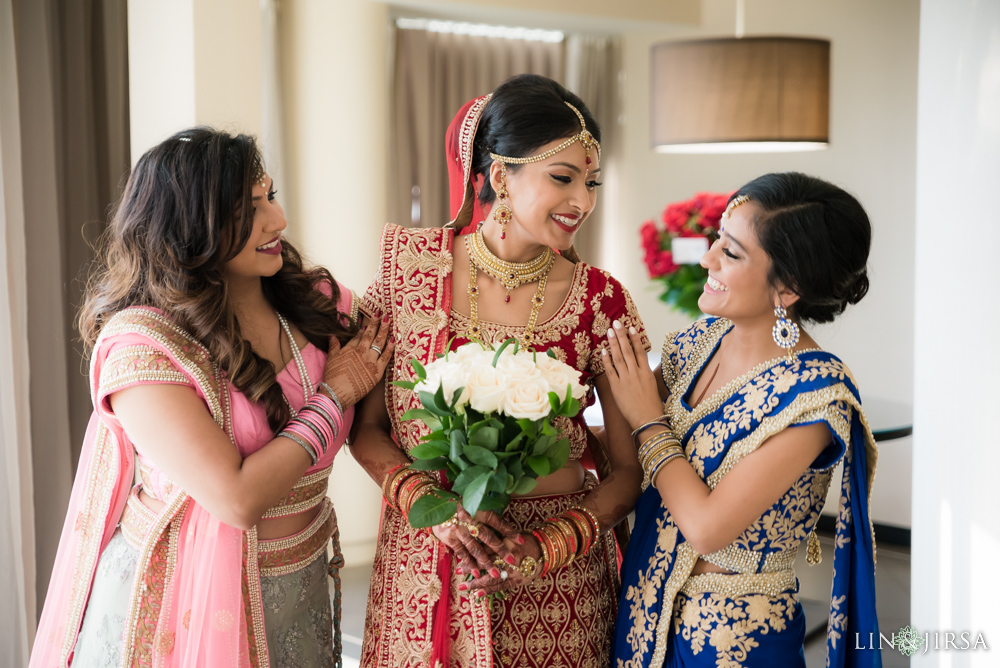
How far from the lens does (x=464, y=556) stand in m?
1.62

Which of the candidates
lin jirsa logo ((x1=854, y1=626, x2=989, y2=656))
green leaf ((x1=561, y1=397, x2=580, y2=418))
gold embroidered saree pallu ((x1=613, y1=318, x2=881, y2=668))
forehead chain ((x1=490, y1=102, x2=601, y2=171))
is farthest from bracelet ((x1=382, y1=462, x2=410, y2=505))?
lin jirsa logo ((x1=854, y1=626, x2=989, y2=656))

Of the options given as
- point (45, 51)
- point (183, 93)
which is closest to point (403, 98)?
point (183, 93)

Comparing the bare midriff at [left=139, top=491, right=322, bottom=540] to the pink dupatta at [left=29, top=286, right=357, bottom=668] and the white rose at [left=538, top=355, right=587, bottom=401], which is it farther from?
the white rose at [left=538, top=355, right=587, bottom=401]

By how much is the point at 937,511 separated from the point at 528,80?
1.24 meters

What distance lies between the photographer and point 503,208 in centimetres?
184

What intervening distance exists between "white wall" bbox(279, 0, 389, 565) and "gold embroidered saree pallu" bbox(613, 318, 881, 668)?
9.94 feet

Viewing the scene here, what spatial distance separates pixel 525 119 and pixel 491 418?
2.30 ft

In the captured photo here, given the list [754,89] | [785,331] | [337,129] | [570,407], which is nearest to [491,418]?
[570,407]

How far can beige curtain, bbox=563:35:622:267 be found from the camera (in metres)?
5.77

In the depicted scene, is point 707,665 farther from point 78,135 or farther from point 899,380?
→ point 899,380

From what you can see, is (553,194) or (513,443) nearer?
(513,443)

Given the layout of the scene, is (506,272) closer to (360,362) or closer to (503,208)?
(503,208)

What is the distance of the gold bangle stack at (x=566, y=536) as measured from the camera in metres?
1.67

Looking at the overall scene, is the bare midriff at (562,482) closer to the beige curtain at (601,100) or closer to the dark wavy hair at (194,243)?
the dark wavy hair at (194,243)
